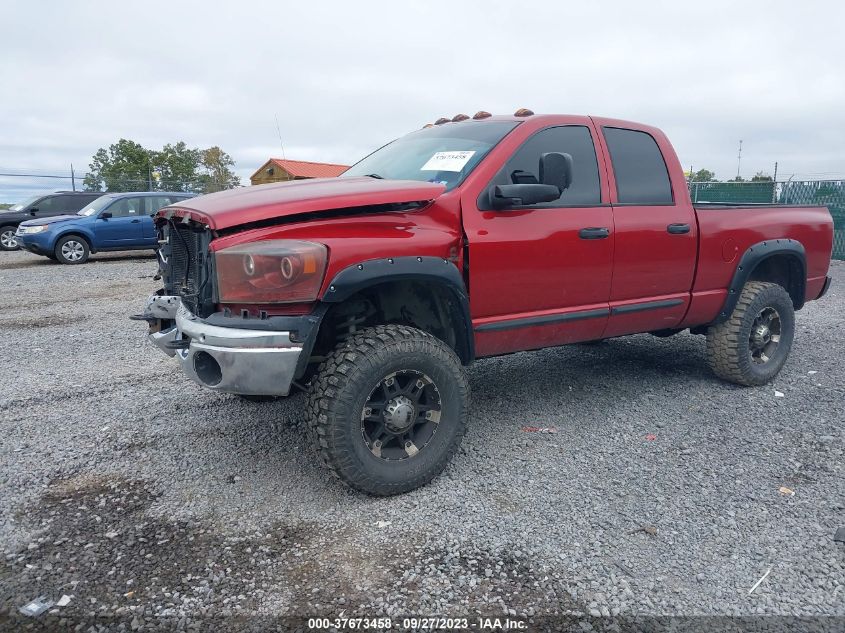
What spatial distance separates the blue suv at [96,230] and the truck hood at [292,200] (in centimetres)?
1089

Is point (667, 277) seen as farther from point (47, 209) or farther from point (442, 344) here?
point (47, 209)

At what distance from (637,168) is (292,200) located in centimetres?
246

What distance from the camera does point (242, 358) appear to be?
9.36ft

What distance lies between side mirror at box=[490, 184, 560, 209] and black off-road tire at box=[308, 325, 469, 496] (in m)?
0.85

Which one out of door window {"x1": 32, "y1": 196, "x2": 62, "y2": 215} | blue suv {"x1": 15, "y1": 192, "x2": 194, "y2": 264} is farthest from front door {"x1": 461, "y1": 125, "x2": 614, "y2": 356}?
door window {"x1": 32, "y1": 196, "x2": 62, "y2": 215}

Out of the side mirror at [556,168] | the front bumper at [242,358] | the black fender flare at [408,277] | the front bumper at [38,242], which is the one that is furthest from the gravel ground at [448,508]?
the front bumper at [38,242]

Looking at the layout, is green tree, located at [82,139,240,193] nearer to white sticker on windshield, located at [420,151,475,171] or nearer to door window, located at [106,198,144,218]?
door window, located at [106,198,144,218]

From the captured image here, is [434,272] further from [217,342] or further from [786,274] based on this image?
[786,274]

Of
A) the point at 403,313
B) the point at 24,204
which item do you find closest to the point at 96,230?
the point at 24,204

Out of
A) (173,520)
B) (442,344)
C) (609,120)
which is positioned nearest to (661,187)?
(609,120)

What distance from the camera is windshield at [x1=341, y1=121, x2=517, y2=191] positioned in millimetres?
3649

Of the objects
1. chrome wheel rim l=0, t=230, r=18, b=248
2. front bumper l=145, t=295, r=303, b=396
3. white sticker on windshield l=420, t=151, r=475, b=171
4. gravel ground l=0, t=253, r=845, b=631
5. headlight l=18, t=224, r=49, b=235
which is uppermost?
white sticker on windshield l=420, t=151, r=475, b=171

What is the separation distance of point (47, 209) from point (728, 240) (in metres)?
16.8

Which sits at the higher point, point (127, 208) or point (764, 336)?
point (127, 208)
